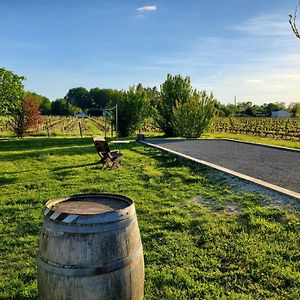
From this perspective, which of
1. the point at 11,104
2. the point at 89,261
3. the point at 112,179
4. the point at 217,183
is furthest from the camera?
the point at 11,104

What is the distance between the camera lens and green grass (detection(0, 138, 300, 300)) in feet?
11.3

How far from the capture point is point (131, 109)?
25344 mm

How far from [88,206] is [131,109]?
2289 cm

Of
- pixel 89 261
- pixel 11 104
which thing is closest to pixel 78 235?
pixel 89 261

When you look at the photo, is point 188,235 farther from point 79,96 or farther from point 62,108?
point 79,96

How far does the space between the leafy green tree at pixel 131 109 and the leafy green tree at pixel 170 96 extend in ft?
3.85

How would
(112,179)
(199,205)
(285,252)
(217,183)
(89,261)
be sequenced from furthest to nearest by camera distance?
(112,179) → (217,183) → (199,205) → (285,252) → (89,261)

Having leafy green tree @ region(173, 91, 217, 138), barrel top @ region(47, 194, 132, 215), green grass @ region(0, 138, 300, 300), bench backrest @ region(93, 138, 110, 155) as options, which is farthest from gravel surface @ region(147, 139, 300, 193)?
leafy green tree @ region(173, 91, 217, 138)

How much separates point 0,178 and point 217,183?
5.28 m

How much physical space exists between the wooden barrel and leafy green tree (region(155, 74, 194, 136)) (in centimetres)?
2279

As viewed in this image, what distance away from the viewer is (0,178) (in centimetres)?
878

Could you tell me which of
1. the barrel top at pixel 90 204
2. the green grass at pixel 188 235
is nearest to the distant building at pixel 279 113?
the green grass at pixel 188 235

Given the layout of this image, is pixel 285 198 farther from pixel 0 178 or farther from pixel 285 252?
pixel 0 178

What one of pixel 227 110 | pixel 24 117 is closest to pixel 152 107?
pixel 24 117
